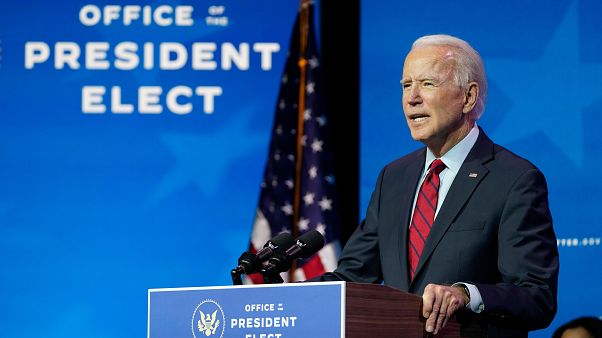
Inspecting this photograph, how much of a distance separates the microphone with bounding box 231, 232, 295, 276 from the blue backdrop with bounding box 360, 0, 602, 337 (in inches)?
124

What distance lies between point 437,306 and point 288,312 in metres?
0.36

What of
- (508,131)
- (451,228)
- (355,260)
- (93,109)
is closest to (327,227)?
(508,131)

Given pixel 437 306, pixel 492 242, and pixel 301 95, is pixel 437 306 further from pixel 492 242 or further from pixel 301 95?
pixel 301 95

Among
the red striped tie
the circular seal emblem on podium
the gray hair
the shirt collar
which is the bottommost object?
the circular seal emblem on podium

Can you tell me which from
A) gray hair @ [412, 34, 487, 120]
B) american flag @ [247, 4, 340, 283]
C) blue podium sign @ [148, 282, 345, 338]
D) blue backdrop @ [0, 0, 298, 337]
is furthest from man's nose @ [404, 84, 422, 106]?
blue backdrop @ [0, 0, 298, 337]

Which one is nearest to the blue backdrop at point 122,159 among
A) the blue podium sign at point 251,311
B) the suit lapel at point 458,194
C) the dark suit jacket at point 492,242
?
the dark suit jacket at point 492,242

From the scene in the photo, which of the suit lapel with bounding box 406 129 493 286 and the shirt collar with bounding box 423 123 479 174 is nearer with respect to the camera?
the suit lapel with bounding box 406 129 493 286

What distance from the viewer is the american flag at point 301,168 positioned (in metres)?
5.75

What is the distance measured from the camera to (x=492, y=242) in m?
2.76

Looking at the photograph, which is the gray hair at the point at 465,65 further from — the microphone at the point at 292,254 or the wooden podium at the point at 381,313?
the wooden podium at the point at 381,313

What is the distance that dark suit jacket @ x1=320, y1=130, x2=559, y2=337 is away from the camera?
8.46 feet

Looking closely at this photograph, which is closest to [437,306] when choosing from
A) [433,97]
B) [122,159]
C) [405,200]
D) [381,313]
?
[381,313]

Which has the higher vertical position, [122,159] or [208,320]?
[122,159]

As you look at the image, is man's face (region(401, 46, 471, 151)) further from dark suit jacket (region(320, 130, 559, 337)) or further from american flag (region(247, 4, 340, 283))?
american flag (region(247, 4, 340, 283))
